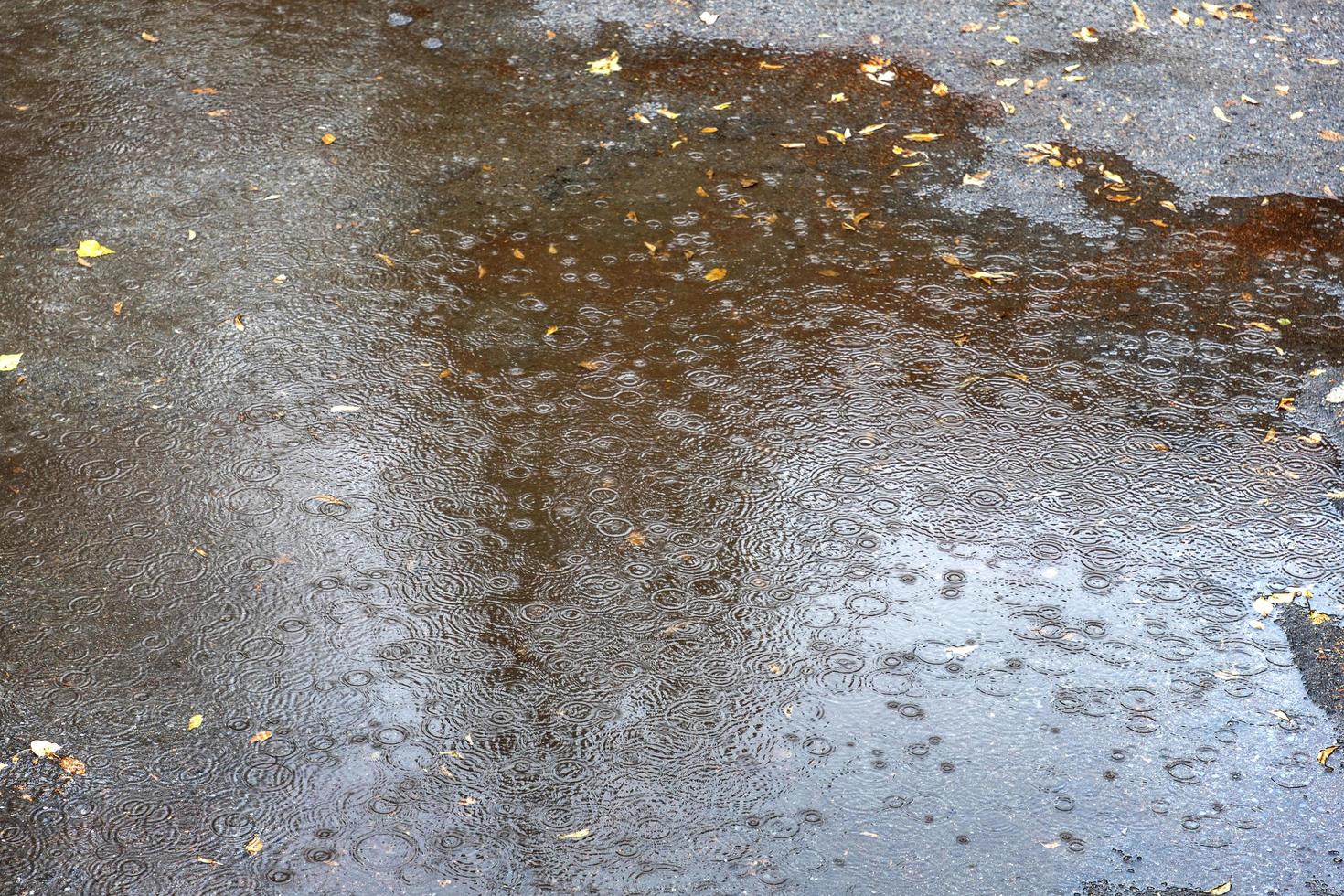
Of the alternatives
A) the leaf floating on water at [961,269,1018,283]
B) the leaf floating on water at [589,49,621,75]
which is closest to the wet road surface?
the leaf floating on water at [961,269,1018,283]

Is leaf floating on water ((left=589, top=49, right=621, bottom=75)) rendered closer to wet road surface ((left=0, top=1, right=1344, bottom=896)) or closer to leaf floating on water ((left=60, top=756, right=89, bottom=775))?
wet road surface ((left=0, top=1, right=1344, bottom=896))

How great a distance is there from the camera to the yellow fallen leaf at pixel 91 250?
5602mm

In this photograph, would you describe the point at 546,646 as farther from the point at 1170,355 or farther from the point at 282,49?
the point at 282,49

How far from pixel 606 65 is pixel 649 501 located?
3746 millimetres

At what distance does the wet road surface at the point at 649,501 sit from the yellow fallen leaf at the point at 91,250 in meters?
0.10

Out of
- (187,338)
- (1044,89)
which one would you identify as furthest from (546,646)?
(1044,89)

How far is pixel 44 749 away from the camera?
11.5 ft

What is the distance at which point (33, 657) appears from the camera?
3.79 metres

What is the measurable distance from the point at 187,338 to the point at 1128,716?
4017mm

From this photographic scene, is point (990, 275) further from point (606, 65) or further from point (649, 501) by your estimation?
point (606, 65)

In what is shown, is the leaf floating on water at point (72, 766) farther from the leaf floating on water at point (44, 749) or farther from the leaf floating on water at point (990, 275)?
the leaf floating on water at point (990, 275)

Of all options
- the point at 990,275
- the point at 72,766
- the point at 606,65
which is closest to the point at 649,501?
the point at 72,766

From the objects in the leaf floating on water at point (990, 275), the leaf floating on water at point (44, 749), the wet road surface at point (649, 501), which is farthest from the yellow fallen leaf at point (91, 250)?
the leaf floating on water at point (990, 275)

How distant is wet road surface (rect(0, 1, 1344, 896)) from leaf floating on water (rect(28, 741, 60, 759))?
5cm
